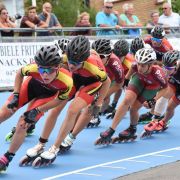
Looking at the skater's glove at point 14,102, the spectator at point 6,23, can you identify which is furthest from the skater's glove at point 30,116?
the spectator at point 6,23

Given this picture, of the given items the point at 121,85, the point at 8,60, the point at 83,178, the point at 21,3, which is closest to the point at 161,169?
the point at 83,178

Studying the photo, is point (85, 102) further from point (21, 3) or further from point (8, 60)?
point (21, 3)

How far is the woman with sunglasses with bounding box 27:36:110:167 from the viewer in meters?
7.88

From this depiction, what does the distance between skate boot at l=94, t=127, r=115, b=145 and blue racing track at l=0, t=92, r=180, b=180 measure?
0.28ft

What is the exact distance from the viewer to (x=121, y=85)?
437 inches

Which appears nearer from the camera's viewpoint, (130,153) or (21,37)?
(130,153)

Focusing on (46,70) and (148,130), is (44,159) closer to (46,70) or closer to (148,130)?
(46,70)

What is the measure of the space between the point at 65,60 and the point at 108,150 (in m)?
1.57

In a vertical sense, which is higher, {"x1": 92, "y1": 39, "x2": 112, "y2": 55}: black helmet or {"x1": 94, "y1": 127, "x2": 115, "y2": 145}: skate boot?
{"x1": 92, "y1": 39, "x2": 112, "y2": 55}: black helmet

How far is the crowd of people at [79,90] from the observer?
7.43 meters

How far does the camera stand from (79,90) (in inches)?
337

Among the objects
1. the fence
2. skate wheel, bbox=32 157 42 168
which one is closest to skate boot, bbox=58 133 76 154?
skate wheel, bbox=32 157 42 168

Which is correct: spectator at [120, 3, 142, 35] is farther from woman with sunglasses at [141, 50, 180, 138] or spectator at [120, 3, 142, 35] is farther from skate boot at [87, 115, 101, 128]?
woman with sunglasses at [141, 50, 180, 138]

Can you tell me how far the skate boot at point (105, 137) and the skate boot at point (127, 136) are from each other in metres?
0.36
